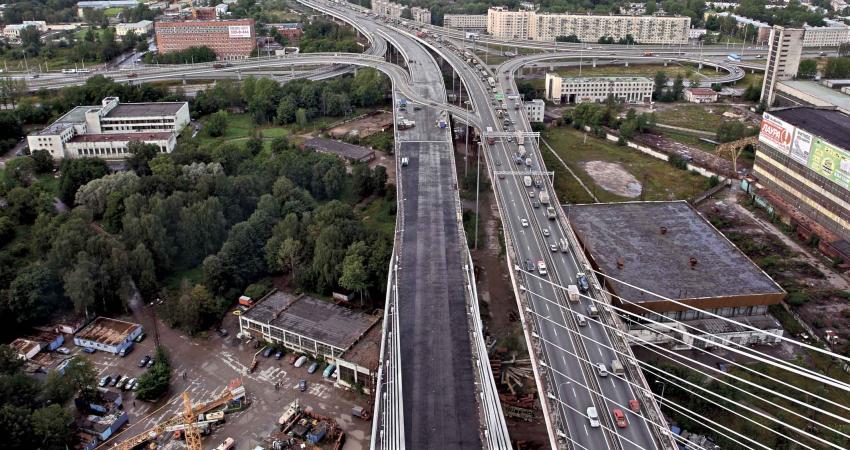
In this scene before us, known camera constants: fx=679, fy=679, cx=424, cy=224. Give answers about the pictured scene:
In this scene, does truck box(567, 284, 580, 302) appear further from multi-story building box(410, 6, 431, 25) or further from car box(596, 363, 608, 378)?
multi-story building box(410, 6, 431, 25)

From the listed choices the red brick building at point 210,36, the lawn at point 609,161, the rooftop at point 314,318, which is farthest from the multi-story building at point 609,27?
the rooftop at point 314,318

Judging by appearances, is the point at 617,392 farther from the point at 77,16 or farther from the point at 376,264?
the point at 77,16

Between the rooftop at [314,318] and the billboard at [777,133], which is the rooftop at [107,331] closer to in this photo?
the rooftop at [314,318]

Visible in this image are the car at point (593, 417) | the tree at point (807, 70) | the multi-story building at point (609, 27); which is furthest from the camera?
the multi-story building at point (609, 27)

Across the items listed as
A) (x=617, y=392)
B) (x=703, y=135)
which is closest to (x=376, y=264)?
(x=617, y=392)

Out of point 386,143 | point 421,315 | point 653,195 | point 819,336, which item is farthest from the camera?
point 386,143

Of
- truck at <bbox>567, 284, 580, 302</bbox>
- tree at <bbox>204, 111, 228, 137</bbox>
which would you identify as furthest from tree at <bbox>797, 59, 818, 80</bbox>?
tree at <bbox>204, 111, 228, 137</bbox>
